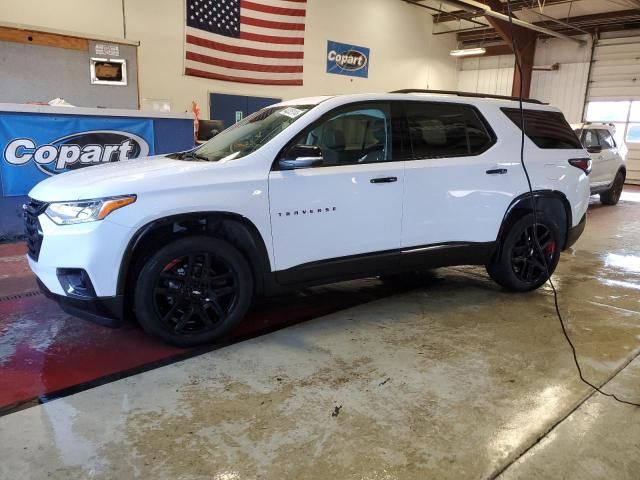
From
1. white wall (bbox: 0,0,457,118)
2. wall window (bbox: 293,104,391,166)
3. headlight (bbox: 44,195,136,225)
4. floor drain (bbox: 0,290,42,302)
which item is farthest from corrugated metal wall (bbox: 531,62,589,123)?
headlight (bbox: 44,195,136,225)

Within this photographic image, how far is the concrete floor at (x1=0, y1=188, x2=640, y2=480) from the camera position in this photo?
77.1 inches

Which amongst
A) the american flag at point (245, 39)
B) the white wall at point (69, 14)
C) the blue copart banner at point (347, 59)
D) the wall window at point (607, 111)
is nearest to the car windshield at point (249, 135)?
the white wall at point (69, 14)

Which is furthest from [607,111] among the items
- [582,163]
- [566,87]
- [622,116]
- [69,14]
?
[69,14]

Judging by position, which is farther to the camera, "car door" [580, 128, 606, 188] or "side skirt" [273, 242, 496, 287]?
"car door" [580, 128, 606, 188]

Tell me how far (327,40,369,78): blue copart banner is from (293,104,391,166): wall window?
1209 centimetres

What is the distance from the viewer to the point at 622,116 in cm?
1555

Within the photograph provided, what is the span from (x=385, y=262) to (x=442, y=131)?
110 cm

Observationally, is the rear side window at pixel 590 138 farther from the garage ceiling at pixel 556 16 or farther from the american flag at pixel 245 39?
the american flag at pixel 245 39

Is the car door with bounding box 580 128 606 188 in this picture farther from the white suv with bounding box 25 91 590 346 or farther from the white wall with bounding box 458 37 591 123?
the white wall with bounding box 458 37 591 123

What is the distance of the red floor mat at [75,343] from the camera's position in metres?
2.55

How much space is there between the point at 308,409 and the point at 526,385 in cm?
123

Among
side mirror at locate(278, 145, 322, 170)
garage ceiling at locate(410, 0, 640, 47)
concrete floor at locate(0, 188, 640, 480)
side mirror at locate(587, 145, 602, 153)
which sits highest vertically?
garage ceiling at locate(410, 0, 640, 47)

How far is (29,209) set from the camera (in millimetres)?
2889

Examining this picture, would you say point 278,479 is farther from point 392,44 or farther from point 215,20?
point 392,44
